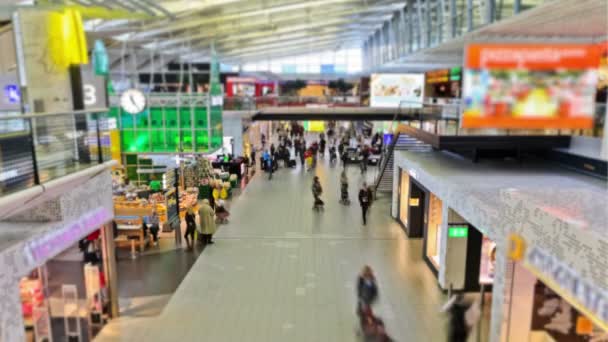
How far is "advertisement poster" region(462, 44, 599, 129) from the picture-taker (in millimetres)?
8680

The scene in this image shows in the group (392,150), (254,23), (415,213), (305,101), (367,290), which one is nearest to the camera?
(367,290)

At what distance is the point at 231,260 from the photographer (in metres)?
10.4

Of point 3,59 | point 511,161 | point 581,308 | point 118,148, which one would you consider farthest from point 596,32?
point 118,148

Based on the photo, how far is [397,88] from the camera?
2472cm

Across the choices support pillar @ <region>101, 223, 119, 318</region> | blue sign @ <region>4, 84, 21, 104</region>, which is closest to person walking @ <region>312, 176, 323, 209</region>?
support pillar @ <region>101, 223, 119, 318</region>

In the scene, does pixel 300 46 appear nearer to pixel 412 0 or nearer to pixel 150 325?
pixel 412 0

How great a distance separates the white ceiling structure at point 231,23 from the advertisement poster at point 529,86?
10.3m

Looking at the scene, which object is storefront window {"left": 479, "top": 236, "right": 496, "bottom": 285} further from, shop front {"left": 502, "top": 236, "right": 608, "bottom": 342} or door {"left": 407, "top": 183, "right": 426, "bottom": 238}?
door {"left": 407, "top": 183, "right": 426, "bottom": 238}

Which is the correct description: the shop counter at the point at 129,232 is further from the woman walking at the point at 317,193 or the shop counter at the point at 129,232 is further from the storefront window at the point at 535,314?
the storefront window at the point at 535,314

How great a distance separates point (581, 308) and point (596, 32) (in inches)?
335

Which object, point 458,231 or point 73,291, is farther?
point 458,231

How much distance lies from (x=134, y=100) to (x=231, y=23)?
12660mm

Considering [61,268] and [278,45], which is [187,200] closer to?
[61,268]

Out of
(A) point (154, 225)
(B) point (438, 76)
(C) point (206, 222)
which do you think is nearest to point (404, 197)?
(C) point (206, 222)
